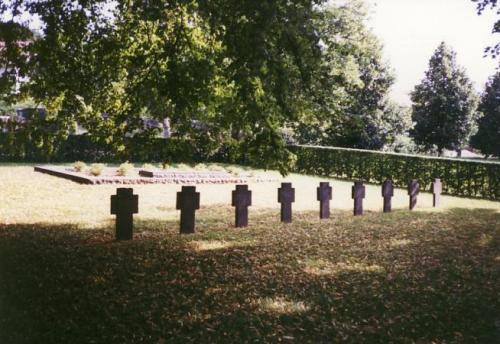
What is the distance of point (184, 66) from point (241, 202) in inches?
147

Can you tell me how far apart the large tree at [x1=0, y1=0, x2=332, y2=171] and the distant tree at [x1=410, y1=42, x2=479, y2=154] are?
113 feet

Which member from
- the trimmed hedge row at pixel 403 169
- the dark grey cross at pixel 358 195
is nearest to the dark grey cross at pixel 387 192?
the dark grey cross at pixel 358 195

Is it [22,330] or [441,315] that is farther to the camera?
[441,315]

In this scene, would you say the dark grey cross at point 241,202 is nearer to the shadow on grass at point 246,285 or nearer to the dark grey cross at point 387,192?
the shadow on grass at point 246,285

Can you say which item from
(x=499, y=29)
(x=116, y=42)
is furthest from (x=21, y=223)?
(x=499, y=29)

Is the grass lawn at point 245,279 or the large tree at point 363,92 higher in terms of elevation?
the large tree at point 363,92

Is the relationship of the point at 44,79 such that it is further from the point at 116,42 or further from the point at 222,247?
the point at 222,247

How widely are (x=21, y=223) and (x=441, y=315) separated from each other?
8.63 metres

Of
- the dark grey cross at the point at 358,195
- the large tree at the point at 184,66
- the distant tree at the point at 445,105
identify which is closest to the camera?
the large tree at the point at 184,66

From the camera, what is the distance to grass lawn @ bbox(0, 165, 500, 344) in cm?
521

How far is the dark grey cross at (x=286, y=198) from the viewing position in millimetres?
11164

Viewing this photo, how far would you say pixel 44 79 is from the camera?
865 centimetres

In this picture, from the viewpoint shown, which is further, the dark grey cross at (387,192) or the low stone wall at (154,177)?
the low stone wall at (154,177)

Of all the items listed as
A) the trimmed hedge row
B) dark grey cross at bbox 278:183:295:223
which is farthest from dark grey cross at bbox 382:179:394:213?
the trimmed hedge row
